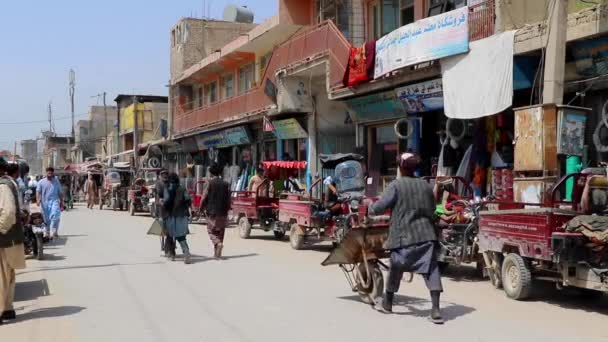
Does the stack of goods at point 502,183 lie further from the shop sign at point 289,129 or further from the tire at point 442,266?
the shop sign at point 289,129

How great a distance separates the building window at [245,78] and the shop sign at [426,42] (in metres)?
16.0

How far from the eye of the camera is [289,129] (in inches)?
1032

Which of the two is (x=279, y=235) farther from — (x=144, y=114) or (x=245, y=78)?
(x=144, y=114)

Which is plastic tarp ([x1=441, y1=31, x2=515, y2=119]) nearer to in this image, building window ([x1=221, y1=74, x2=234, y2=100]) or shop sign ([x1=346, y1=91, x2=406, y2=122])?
shop sign ([x1=346, y1=91, x2=406, y2=122])

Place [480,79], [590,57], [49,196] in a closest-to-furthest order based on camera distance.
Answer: [590,57]
[480,79]
[49,196]

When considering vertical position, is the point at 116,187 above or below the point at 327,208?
above

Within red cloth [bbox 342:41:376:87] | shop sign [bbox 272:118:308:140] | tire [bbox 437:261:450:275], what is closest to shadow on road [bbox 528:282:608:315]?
tire [bbox 437:261:450:275]

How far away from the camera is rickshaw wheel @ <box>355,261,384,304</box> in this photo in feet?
26.6

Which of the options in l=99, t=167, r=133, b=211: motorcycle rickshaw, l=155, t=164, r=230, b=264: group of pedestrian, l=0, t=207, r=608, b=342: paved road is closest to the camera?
l=0, t=207, r=608, b=342: paved road

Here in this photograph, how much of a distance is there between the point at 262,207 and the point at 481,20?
7309 millimetres

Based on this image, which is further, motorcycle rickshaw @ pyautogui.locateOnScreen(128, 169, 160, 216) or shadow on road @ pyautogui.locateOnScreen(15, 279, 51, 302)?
motorcycle rickshaw @ pyautogui.locateOnScreen(128, 169, 160, 216)

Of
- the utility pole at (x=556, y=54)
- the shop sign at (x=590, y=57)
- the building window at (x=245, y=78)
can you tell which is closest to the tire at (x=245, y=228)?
the utility pole at (x=556, y=54)

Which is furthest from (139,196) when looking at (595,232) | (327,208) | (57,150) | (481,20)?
(57,150)

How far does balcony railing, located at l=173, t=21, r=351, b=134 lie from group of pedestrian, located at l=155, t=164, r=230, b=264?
811 cm
